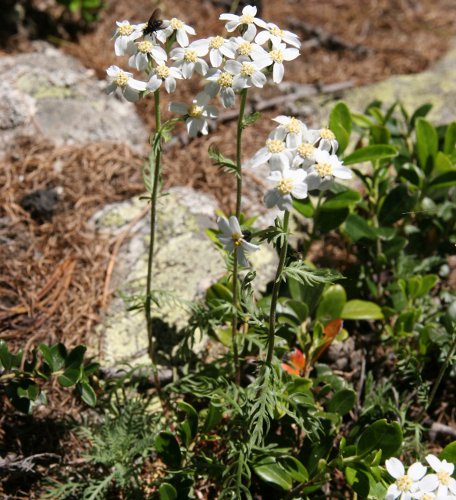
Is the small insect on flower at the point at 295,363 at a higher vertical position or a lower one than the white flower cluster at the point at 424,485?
lower

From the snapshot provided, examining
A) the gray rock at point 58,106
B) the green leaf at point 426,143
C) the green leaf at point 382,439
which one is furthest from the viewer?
the gray rock at point 58,106

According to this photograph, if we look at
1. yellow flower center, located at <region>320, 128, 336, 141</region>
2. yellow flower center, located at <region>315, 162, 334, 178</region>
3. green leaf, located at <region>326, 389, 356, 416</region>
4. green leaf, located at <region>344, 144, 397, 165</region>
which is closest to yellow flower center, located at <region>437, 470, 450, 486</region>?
green leaf, located at <region>326, 389, 356, 416</region>

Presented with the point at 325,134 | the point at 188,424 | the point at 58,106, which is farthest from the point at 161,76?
the point at 58,106

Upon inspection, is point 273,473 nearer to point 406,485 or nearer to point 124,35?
point 406,485

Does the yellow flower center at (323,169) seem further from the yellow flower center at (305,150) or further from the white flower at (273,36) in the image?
the white flower at (273,36)

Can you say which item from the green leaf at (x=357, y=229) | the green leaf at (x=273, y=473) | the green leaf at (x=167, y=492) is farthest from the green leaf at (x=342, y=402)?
the green leaf at (x=357, y=229)

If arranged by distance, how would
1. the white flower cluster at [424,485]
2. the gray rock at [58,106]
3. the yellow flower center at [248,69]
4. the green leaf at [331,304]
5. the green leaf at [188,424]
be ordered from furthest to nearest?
the gray rock at [58,106] < the green leaf at [331,304] < the green leaf at [188,424] < the yellow flower center at [248,69] < the white flower cluster at [424,485]

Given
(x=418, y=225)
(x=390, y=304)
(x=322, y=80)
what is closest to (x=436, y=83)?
(x=322, y=80)

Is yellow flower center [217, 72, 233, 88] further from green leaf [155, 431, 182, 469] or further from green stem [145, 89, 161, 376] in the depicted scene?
green leaf [155, 431, 182, 469]
